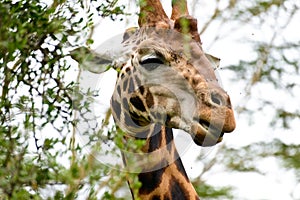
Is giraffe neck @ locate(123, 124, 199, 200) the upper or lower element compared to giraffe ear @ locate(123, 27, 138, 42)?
lower

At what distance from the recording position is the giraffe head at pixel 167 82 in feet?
14.4

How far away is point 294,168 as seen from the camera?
1149cm

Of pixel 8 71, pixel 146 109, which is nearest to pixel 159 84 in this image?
pixel 146 109

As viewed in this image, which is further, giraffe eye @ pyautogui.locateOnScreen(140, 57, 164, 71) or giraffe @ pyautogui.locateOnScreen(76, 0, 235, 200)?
giraffe eye @ pyautogui.locateOnScreen(140, 57, 164, 71)

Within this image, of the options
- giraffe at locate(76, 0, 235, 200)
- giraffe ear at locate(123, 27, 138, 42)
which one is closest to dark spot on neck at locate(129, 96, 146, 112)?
giraffe at locate(76, 0, 235, 200)

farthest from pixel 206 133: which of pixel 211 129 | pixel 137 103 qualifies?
pixel 137 103

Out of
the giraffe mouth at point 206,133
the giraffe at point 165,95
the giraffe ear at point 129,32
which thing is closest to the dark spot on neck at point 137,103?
the giraffe at point 165,95

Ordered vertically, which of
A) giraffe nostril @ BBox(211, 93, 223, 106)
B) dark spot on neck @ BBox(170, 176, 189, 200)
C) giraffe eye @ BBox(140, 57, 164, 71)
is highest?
giraffe eye @ BBox(140, 57, 164, 71)

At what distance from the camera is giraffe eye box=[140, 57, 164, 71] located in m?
4.74

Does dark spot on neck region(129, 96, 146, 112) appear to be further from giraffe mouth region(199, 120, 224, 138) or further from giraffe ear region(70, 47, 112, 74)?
giraffe mouth region(199, 120, 224, 138)

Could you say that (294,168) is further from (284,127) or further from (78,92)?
(78,92)

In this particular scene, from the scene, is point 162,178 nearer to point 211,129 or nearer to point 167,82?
point 167,82

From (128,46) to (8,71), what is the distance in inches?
49.8

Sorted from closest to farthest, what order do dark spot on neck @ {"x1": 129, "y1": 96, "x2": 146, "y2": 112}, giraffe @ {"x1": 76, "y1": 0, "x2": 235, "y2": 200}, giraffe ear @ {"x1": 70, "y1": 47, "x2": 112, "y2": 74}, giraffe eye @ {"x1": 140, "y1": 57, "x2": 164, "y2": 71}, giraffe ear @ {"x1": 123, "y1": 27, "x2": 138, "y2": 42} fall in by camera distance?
1. giraffe ear @ {"x1": 70, "y1": 47, "x2": 112, "y2": 74}
2. giraffe @ {"x1": 76, "y1": 0, "x2": 235, "y2": 200}
3. giraffe eye @ {"x1": 140, "y1": 57, "x2": 164, "y2": 71}
4. dark spot on neck @ {"x1": 129, "y1": 96, "x2": 146, "y2": 112}
5. giraffe ear @ {"x1": 123, "y1": 27, "x2": 138, "y2": 42}
